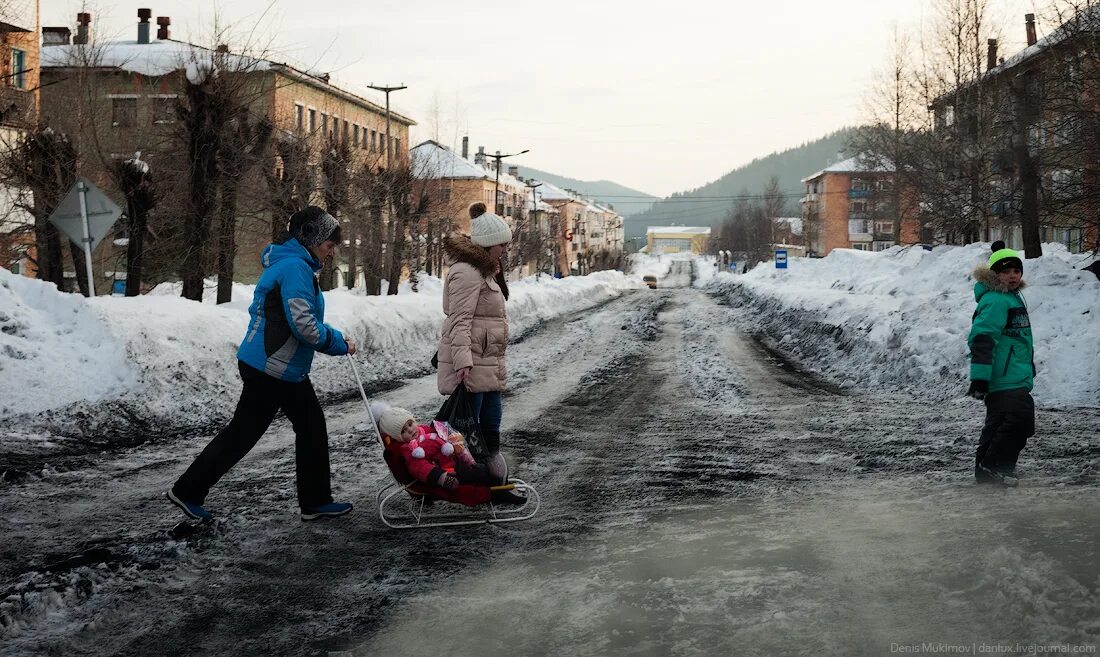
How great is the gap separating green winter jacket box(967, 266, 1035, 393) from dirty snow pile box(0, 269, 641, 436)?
6881 mm

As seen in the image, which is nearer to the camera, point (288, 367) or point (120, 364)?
point (288, 367)

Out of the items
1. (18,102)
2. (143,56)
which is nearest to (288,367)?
(18,102)

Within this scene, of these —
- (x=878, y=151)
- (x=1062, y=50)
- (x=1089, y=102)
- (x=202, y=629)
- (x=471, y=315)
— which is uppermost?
(x=878, y=151)

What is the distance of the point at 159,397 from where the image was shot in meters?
10.6

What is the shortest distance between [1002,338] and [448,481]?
142 inches

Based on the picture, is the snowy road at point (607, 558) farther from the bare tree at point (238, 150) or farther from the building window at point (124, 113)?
the building window at point (124, 113)

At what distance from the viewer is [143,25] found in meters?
56.0

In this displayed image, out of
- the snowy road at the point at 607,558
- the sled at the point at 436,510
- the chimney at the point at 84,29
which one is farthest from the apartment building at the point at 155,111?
the sled at the point at 436,510

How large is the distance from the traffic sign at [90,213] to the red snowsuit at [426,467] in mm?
9356

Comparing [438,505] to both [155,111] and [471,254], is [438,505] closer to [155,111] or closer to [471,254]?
[471,254]

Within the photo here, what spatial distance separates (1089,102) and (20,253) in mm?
24623

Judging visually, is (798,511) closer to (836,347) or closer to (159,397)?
(159,397)

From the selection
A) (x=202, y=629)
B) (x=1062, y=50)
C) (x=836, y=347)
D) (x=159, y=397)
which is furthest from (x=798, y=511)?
(x=1062, y=50)

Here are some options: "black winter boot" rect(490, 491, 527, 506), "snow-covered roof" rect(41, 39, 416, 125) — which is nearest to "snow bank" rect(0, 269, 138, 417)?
"black winter boot" rect(490, 491, 527, 506)
